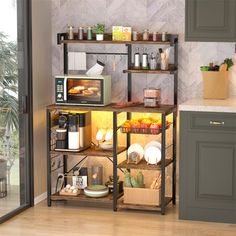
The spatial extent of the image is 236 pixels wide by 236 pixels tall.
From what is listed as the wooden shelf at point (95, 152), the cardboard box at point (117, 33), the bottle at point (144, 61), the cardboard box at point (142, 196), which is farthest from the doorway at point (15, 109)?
the bottle at point (144, 61)

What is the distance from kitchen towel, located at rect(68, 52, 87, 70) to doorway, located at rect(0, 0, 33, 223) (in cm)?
51

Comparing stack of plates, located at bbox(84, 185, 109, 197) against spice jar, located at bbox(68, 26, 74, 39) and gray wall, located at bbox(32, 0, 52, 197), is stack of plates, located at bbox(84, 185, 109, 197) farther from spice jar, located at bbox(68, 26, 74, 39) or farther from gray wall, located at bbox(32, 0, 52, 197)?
spice jar, located at bbox(68, 26, 74, 39)

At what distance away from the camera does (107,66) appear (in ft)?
22.3

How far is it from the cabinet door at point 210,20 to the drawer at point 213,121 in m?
0.66

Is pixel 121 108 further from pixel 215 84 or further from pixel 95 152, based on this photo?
pixel 215 84

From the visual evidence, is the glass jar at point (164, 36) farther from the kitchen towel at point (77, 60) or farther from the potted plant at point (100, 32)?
the kitchen towel at point (77, 60)

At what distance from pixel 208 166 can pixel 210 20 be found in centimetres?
122

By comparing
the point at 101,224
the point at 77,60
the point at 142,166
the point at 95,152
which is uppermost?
the point at 77,60

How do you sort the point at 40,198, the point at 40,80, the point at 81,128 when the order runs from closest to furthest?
the point at 81,128
the point at 40,80
the point at 40,198

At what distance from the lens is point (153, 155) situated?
6410 millimetres

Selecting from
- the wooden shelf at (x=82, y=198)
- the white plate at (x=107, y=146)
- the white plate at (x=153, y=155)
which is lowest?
the wooden shelf at (x=82, y=198)

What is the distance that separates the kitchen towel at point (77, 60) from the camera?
22.3 feet

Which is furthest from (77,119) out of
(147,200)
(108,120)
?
(147,200)

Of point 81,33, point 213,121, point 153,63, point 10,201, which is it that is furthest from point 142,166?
point 81,33
